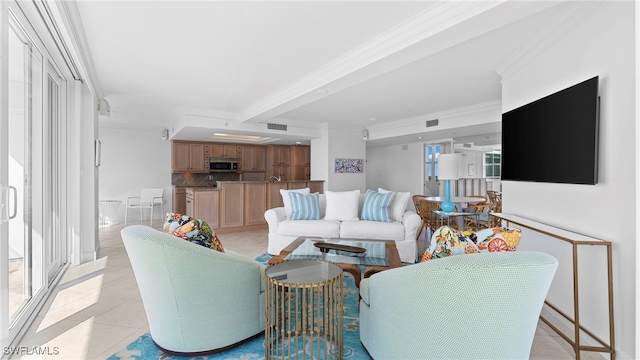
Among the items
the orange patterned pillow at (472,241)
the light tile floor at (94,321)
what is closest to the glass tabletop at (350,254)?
the orange patterned pillow at (472,241)

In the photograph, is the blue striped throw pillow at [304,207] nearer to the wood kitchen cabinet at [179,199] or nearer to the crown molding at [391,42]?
the crown molding at [391,42]

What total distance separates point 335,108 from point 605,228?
4290 millimetres

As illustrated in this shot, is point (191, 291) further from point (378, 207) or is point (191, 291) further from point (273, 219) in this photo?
point (378, 207)

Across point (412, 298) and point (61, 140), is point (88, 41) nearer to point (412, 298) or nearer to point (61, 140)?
point (61, 140)

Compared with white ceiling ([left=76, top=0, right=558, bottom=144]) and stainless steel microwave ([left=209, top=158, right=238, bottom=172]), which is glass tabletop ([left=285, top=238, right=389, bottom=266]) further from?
stainless steel microwave ([left=209, top=158, right=238, bottom=172])

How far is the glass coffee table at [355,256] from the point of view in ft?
8.16

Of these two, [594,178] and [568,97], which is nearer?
[594,178]

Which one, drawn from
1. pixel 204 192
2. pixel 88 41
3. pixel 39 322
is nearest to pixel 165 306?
pixel 39 322

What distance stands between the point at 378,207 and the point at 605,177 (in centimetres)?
264

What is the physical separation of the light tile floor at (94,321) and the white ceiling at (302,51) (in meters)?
2.34

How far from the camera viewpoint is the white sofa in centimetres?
398

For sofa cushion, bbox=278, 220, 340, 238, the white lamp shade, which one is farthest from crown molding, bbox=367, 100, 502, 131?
sofa cushion, bbox=278, 220, 340, 238

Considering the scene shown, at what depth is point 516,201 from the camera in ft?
9.98

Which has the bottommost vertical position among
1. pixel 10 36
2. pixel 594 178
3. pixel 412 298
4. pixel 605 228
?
pixel 412 298
